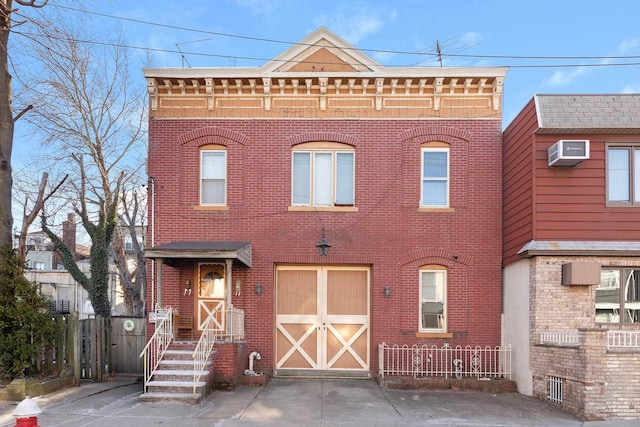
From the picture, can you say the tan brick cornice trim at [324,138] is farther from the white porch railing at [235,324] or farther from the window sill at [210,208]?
the white porch railing at [235,324]

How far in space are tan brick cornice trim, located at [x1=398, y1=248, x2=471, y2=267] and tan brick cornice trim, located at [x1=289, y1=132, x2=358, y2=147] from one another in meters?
3.18

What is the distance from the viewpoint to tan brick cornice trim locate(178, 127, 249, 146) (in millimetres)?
12250

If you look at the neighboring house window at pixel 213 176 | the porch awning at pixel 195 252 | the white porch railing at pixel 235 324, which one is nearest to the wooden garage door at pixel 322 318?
the white porch railing at pixel 235 324

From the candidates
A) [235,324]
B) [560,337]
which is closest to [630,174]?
[560,337]

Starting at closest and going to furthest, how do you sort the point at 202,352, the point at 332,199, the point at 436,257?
the point at 202,352, the point at 436,257, the point at 332,199

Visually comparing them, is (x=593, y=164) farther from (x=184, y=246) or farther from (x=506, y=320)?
(x=184, y=246)

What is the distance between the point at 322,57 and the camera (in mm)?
12328

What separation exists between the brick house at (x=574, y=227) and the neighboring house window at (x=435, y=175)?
191 centimetres

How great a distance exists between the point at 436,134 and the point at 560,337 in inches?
216

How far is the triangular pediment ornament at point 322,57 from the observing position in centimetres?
1209

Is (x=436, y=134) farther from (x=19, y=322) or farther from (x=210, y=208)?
(x=19, y=322)

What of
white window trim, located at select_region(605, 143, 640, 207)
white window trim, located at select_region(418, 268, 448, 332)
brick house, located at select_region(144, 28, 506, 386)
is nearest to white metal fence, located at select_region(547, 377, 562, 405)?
brick house, located at select_region(144, 28, 506, 386)

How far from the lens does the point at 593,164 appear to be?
1046cm

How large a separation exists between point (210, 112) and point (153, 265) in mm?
4181
